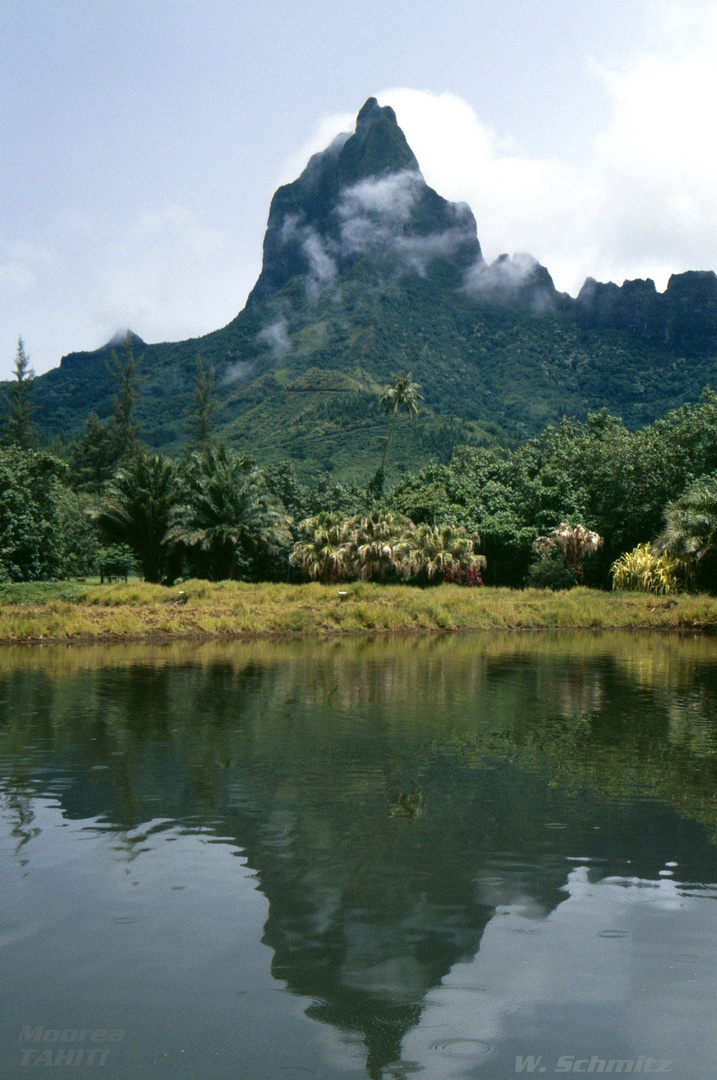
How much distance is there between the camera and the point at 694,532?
37.3m

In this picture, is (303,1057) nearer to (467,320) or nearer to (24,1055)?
(24,1055)

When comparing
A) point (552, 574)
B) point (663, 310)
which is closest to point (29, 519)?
point (552, 574)

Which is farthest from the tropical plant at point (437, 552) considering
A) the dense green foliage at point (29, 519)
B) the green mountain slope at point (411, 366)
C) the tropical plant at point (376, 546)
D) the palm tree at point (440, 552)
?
the green mountain slope at point (411, 366)

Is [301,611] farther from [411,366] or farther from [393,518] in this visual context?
[411,366]

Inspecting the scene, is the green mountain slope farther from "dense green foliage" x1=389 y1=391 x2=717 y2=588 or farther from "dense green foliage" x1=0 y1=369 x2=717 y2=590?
"dense green foliage" x1=0 y1=369 x2=717 y2=590

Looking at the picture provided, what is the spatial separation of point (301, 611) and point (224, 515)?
1624 centimetres

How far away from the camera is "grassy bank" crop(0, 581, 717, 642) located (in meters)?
30.2

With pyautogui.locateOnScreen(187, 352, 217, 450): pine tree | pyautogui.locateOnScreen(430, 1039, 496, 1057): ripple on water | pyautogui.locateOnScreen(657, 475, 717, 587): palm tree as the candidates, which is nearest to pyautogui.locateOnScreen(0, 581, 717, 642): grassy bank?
pyautogui.locateOnScreen(657, 475, 717, 587): palm tree

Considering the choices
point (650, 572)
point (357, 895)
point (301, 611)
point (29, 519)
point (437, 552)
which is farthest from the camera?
point (437, 552)

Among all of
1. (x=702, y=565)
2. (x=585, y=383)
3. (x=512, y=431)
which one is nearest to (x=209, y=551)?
(x=702, y=565)

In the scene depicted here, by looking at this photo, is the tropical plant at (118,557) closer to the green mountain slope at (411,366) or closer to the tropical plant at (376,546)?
the tropical plant at (376,546)

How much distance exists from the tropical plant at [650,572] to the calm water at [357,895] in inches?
1039

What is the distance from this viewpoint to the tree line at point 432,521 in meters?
41.6

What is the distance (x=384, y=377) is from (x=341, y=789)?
441 ft
